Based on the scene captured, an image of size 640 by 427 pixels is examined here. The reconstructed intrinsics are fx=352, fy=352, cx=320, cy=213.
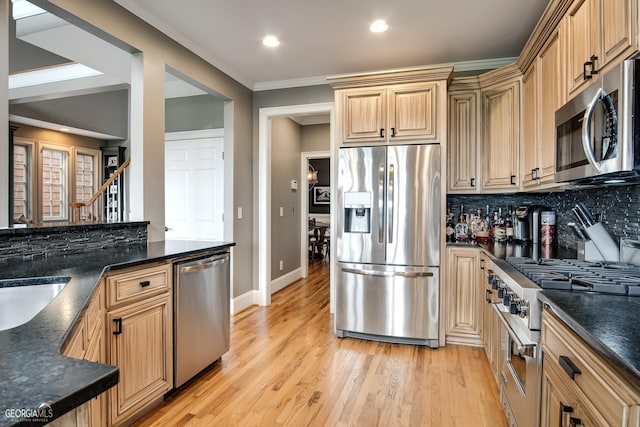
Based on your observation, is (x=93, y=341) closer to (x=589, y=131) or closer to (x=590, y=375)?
(x=590, y=375)

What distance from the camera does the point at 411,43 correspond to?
3068 mm

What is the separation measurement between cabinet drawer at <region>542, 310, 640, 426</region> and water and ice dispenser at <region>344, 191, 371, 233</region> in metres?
1.88

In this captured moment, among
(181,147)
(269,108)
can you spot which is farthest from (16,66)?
(269,108)

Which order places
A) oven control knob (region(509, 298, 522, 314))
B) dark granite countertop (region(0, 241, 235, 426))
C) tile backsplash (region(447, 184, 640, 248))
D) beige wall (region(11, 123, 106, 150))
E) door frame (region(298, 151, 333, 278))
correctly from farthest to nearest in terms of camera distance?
beige wall (region(11, 123, 106, 150))
door frame (region(298, 151, 333, 278))
tile backsplash (region(447, 184, 640, 248))
oven control knob (region(509, 298, 522, 314))
dark granite countertop (region(0, 241, 235, 426))

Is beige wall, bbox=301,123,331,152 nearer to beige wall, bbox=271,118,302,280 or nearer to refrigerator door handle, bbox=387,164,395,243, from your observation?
beige wall, bbox=271,118,302,280

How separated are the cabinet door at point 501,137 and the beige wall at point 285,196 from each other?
2678mm

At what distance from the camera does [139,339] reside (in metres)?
1.87

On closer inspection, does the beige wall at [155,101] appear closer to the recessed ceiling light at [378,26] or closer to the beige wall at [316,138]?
the recessed ceiling light at [378,26]

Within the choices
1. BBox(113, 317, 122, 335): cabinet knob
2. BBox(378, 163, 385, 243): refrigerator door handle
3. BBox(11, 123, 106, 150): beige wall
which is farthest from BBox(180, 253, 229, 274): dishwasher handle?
BBox(11, 123, 106, 150): beige wall

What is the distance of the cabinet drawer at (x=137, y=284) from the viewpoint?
67.1 inches

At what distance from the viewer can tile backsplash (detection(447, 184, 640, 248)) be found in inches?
74.2

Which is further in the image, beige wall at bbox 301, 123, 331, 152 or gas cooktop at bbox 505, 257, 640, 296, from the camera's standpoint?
beige wall at bbox 301, 123, 331, 152

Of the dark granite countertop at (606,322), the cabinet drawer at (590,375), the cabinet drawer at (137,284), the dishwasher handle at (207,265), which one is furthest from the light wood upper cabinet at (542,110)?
the cabinet drawer at (137,284)

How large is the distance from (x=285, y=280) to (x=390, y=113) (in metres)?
2.99
